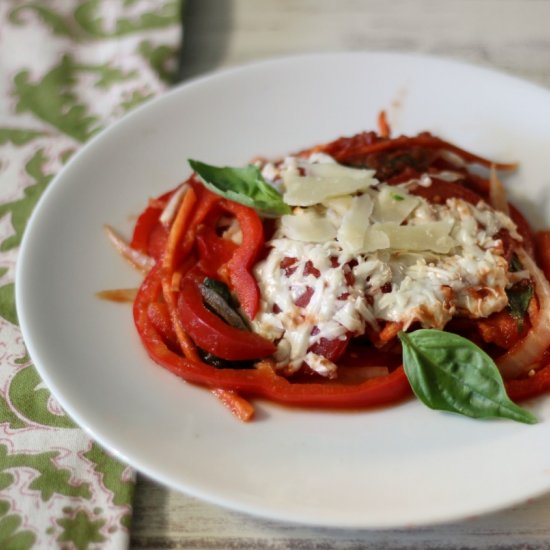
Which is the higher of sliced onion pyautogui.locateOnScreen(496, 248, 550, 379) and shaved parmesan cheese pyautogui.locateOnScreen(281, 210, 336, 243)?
shaved parmesan cheese pyautogui.locateOnScreen(281, 210, 336, 243)

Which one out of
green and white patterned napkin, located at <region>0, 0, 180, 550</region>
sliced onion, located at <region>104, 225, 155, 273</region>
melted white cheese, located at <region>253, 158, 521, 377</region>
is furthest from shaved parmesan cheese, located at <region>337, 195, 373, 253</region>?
green and white patterned napkin, located at <region>0, 0, 180, 550</region>

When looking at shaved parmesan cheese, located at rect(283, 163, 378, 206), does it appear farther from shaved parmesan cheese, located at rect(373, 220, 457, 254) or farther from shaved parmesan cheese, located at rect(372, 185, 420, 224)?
shaved parmesan cheese, located at rect(373, 220, 457, 254)

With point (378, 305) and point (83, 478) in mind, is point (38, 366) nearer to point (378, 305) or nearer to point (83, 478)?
point (83, 478)

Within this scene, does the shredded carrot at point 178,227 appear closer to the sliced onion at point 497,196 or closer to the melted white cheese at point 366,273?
the melted white cheese at point 366,273

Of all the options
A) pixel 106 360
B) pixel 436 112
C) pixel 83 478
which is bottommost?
pixel 83 478

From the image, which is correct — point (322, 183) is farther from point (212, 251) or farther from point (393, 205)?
point (212, 251)

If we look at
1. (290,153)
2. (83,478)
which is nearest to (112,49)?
(290,153)

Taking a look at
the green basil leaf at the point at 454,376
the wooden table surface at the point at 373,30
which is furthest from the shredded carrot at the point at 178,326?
the wooden table surface at the point at 373,30
